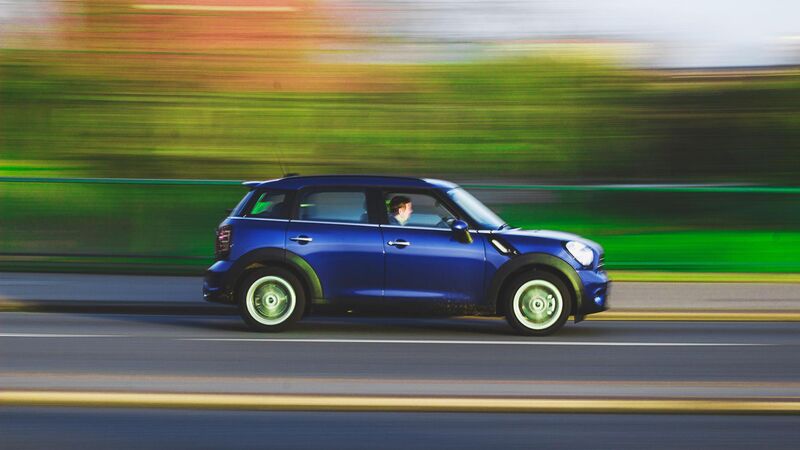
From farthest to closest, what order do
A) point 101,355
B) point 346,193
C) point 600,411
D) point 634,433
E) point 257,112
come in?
point 257,112 < point 346,193 < point 101,355 < point 600,411 < point 634,433

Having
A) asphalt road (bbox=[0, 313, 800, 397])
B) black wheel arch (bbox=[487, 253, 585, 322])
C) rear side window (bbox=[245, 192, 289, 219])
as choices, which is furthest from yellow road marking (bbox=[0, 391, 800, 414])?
rear side window (bbox=[245, 192, 289, 219])

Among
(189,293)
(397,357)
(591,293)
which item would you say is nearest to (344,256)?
(397,357)

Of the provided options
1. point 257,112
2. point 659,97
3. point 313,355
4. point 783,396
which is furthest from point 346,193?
point 659,97

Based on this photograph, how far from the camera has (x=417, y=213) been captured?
434 inches

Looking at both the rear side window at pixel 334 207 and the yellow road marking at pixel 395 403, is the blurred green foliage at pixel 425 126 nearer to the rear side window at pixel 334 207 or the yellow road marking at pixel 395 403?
the rear side window at pixel 334 207

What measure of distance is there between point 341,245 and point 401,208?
61 cm

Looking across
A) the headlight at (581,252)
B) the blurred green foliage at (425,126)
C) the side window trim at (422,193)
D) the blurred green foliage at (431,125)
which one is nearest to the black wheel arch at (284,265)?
the side window trim at (422,193)

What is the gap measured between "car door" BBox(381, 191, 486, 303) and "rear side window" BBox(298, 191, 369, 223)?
0.37 meters

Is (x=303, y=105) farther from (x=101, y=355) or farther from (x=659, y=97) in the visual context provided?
(x=101, y=355)

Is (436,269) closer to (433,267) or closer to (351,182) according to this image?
(433,267)

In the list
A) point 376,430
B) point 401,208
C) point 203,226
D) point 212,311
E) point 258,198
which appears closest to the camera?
point 376,430

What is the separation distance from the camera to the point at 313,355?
942 cm

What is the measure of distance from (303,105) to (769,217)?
7.44 meters

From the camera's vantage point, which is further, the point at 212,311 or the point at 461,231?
the point at 212,311
